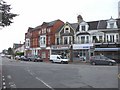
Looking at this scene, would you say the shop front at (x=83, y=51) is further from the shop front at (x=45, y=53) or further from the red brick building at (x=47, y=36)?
the shop front at (x=45, y=53)

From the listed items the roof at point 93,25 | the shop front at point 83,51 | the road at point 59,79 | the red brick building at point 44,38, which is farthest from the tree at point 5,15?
the red brick building at point 44,38

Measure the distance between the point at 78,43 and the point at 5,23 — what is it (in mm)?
46298

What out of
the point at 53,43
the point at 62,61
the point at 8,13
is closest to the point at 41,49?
the point at 53,43

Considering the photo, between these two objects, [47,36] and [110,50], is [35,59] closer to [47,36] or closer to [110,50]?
[47,36]

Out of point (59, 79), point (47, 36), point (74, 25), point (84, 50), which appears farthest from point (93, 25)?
point (59, 79)

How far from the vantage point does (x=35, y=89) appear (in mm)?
14312

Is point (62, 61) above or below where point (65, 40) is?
below

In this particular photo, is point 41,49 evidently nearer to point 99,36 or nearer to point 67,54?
point 67,54

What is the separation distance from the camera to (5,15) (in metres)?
19.1

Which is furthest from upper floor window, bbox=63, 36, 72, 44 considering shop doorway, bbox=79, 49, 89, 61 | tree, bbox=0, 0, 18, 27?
tree, bbox=0, 0, 18, 27

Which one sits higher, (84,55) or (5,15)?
(5,15)

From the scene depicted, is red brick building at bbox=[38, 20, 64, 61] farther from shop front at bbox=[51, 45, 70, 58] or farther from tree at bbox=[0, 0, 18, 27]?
tree at bbox=[0, 0, 18, 27]

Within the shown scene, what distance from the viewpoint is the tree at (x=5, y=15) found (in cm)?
1891

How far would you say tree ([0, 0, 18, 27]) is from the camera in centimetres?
1891
